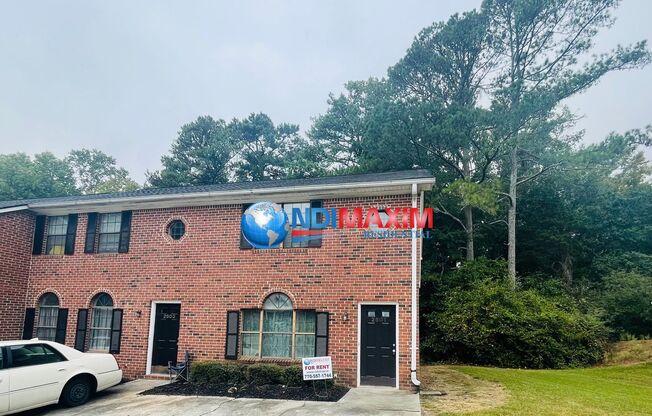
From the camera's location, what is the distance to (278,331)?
1102 centimetres

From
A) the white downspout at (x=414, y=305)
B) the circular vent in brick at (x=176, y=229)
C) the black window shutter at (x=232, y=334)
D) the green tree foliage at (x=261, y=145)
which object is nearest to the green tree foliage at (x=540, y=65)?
the white downspout at (x=414, y=305)

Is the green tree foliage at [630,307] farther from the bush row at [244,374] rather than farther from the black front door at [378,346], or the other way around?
the bush row at [244,374]

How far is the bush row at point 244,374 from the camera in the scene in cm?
995

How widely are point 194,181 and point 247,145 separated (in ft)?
18.8

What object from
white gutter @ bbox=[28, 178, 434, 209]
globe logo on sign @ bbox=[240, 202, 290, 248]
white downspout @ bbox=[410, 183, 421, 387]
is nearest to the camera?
white downspout @ bbox=[410, 183, 421, 387]

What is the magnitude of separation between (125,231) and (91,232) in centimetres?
118

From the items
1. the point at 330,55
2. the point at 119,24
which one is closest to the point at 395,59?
the point at 330,55

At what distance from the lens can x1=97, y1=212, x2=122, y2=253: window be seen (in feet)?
42.3

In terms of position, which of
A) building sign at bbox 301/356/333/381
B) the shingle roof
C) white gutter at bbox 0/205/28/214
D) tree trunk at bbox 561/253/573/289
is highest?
the shingle roof

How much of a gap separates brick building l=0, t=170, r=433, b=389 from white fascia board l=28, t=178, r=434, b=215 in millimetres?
34

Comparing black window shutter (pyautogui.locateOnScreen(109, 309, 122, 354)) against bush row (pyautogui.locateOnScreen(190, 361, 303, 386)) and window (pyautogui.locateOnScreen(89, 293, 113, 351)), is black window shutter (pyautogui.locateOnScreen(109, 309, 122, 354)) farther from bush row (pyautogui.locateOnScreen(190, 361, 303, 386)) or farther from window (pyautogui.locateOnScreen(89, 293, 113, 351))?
bush row (pyautogui.locateOnScreen(190, 361, 303, 386))

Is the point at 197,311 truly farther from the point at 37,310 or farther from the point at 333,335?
the point at 37,310

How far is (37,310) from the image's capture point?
42.5ft

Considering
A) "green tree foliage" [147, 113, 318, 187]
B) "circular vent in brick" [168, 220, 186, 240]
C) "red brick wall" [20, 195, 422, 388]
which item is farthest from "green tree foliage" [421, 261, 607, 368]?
"green tree foliage" [147, 113, 318, 187]
